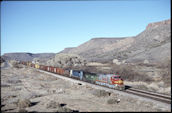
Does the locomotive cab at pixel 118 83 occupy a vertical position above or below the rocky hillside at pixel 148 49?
below

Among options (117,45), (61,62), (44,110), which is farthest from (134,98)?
(117,45)

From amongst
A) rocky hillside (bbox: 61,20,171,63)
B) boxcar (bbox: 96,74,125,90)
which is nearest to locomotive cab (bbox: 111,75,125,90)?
boxcar (bbox: 96,74,125,90)

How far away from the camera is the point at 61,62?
83.2 metres

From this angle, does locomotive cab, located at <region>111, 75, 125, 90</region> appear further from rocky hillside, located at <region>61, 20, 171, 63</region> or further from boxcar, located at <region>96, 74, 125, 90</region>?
rocky hillside, located at <region>61, 20, 171, 63</region>

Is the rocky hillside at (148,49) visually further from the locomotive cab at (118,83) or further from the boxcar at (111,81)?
the locomotive cab at (118,83)

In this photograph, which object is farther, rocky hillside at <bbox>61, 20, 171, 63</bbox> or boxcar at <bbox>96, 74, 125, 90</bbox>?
rocky hillside at <bbox>61, 20, 171, 63</bbox>

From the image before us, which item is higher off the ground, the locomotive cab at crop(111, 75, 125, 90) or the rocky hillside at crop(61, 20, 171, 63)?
the rocky hillside at crop(61, 20, 171, 63)

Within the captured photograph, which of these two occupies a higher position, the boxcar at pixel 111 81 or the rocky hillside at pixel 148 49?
the rocky hillside at pixel 148 49

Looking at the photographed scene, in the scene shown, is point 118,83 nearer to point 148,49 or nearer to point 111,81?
point 111,81

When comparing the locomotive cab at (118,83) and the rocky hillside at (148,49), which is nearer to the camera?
the locomotive cab at (118,83)

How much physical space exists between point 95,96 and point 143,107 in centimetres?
654

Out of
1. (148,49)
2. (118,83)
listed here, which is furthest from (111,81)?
(148,49)

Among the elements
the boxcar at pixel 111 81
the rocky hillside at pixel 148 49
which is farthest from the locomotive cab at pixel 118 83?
the rocky hillside at pixel 148 49

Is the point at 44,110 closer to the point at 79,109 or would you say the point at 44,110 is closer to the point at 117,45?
the point at 79,109
